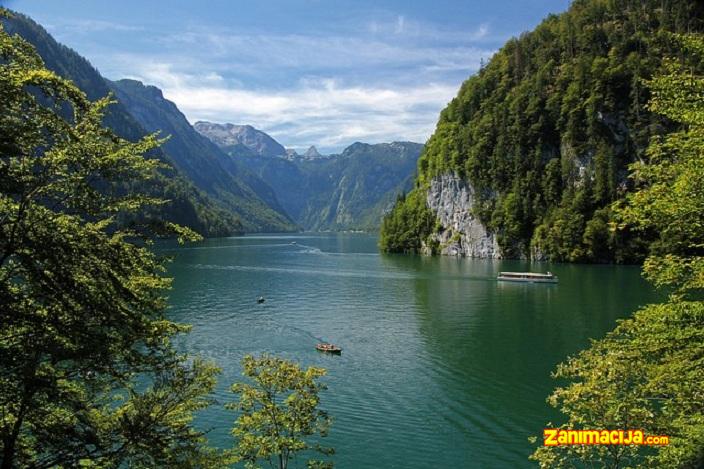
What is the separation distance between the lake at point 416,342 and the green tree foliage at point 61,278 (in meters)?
2.63

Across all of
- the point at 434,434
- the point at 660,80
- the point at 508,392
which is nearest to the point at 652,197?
the point at 660,80

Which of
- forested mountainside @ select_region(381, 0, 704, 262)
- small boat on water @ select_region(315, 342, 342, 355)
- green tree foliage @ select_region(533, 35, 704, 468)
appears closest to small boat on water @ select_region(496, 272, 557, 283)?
forested mountainside @ select_region(381, 0, 704, 262)

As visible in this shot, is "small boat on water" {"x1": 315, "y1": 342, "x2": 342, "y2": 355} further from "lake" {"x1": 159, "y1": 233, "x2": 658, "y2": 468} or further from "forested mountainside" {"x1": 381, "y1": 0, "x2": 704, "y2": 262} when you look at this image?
"forested mountainside" {"x1": 381, "y1": 0, "x2": 704, "y2": 262}

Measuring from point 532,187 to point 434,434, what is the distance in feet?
472

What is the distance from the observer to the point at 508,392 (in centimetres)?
4103

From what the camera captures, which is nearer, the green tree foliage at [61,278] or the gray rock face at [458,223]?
the green tree foliage at [61,278]

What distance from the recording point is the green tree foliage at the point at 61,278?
38.0 ft

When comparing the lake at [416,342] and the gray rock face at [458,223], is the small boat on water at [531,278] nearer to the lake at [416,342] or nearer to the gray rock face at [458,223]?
the lake at [416,342]

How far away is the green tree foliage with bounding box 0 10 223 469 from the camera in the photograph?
11578mm

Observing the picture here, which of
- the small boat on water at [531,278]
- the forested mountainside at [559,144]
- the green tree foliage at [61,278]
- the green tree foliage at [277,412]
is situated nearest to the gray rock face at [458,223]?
the forested mountainside at [559,144]

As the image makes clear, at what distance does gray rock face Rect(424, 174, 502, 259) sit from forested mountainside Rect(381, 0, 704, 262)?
40cm

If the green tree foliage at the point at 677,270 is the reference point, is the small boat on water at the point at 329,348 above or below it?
below

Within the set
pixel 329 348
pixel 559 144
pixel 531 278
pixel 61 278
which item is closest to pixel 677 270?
pixel 61 278

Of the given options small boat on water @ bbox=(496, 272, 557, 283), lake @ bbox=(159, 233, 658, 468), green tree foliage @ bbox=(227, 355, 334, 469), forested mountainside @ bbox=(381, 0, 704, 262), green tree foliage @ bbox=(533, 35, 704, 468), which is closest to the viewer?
green tree foliage @ bbox=(533, 35, 704, 468)
